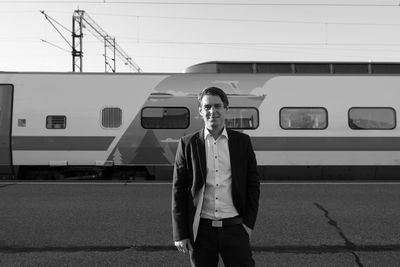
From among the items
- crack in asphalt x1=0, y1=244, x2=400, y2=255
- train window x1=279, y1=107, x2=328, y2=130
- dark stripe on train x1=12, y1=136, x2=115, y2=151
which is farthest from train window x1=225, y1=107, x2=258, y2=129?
crack in asphalt x1=0, y1=244, x2=400, y2=255

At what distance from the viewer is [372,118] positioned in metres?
11.4

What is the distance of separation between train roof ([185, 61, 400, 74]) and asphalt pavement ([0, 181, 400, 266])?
144 inches

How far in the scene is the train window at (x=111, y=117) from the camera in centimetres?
1121

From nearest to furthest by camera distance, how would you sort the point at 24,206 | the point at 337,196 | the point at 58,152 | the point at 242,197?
the point at 242,197 < the point at 24,206 < the point at 337,196 < the point at 58,152

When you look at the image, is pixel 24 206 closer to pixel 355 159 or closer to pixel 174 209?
pixel 174 209

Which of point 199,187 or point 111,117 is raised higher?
point 111,117

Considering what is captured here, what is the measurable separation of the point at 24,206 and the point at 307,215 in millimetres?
5240

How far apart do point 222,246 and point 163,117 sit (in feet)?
28.1

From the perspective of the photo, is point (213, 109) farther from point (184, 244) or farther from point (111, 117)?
point (111, 117)

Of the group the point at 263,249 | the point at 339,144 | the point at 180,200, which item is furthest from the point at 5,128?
the point at 180,200

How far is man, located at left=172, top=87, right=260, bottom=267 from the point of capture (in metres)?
2.84

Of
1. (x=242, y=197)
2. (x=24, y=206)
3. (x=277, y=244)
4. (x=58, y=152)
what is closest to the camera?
(x=242, y=197)

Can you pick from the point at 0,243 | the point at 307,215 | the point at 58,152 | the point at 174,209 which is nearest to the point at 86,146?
the point at 58,152

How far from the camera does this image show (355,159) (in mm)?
11312
